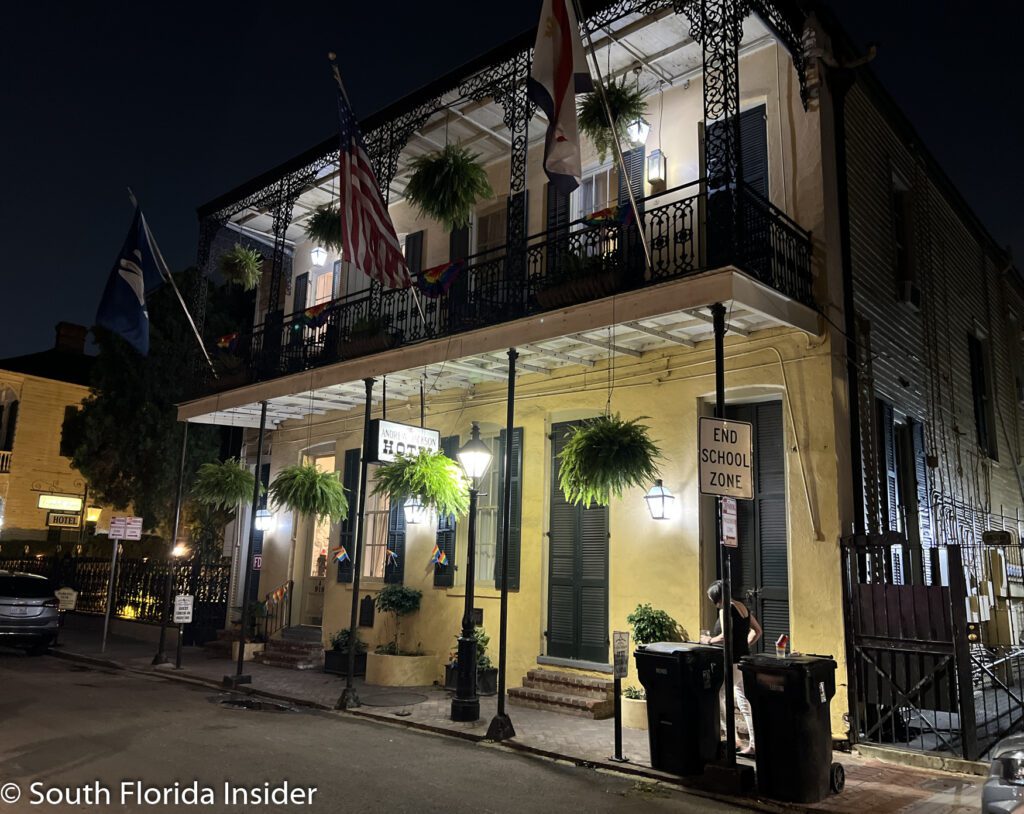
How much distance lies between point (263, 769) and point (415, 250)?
10.0 meters

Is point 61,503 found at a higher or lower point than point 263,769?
higher

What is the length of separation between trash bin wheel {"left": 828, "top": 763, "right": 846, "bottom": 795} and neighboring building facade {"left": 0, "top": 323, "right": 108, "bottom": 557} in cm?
2963

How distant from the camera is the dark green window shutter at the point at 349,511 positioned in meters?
14.4

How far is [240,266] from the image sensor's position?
16484mm

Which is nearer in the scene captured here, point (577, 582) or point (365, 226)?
point (365, 226)

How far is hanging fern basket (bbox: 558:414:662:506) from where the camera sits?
29.9 ft

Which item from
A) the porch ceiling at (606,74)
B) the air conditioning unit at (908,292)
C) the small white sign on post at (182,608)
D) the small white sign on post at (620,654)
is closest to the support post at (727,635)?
the small white sign on post at (620,654)

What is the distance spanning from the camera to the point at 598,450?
9.16 metres

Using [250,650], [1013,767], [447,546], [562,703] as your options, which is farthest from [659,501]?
[250,650]

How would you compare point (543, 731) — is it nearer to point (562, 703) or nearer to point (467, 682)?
point (467, 682)

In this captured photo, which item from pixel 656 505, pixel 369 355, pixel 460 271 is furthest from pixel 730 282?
pixel 369 355

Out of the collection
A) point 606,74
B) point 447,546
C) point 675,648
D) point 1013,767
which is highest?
point 606,74

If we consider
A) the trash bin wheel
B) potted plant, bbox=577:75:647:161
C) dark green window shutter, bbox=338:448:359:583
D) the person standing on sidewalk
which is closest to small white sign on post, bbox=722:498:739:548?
the person standing on sidewalk

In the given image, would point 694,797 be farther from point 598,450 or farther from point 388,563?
point 388,563
